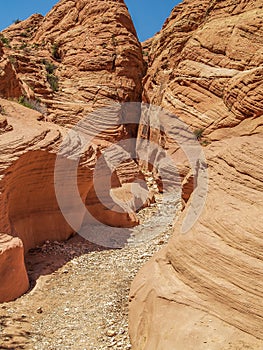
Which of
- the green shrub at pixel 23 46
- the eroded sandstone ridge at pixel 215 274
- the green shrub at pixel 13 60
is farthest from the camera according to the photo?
the green shrub at pixel 23 46

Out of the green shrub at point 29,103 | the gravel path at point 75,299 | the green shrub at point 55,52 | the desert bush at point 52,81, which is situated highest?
the green shrub at point 55,52

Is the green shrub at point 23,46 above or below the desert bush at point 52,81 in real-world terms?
above

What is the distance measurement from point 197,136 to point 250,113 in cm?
307

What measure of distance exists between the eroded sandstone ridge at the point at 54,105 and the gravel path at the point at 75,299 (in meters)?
0.51

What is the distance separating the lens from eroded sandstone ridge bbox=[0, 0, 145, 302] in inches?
326

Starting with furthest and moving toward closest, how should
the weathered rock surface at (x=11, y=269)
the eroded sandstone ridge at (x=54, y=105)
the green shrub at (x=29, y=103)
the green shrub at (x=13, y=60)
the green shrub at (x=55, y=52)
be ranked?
the green shrub at (x=55, y=52), the green shrub at (x=13, y=60), the green shrub at (x=29, y=103), the eroded sandstone ridge at (x=54, y=105), the weathered rock surface at (x=11, y=269)

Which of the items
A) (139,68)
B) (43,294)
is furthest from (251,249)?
(139,68)

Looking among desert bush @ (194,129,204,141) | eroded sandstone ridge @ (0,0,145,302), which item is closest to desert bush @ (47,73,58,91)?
eroded sandstone ridge @ (0,0,145,302)

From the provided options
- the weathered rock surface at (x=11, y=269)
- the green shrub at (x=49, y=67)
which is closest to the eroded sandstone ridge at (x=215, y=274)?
the weathered rock surface at (x=11, y=269)

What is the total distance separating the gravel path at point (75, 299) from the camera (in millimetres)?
5730

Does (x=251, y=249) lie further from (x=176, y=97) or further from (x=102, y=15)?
(x=102, y=15)

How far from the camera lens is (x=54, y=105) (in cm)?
2152

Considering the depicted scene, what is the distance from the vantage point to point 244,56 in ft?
Result: 55.9

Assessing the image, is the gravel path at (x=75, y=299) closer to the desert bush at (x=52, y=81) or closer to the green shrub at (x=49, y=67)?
the desert bush at (x=52, y=81)
